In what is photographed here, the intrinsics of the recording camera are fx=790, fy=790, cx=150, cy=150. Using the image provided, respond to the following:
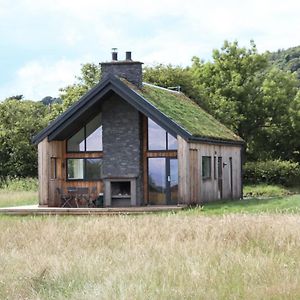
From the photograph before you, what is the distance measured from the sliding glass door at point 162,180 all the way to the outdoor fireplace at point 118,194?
680 millimetres

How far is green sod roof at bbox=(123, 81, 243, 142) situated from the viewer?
2722 centimetres

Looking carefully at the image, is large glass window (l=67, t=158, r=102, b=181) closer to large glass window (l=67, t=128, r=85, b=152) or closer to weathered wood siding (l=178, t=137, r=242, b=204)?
large glass window (l=67, t=128, r=85, b=152)

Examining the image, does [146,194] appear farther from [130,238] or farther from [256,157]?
[256,157]

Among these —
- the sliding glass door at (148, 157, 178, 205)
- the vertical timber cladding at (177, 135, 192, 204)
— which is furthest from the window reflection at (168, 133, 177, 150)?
the vertical timber cladding at (177, 135, 192, 204)

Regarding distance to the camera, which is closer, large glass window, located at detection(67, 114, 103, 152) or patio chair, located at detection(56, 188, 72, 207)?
patio chair, located at detection(56, 188, 72, 207)

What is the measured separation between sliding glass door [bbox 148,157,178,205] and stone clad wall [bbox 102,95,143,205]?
16.8 inches

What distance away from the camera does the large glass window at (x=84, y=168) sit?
28.9 meters

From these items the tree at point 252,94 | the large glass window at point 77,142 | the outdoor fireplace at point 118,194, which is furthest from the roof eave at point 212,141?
the tree at point 252,94

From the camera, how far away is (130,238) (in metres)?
14.8

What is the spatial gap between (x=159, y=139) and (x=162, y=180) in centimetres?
145

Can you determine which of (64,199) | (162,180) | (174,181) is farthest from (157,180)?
(64,199)

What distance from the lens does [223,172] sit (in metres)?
30.9

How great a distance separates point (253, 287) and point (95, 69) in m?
35.5

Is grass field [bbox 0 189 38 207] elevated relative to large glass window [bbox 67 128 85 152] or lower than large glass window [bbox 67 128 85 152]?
lower
